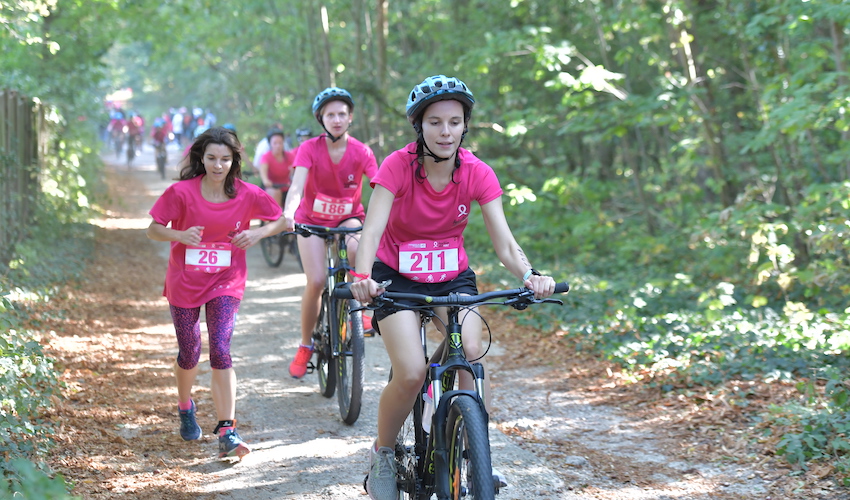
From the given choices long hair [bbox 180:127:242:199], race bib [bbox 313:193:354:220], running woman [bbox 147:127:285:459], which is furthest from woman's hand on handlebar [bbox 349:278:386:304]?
race bib [bbox 313:193:354:220]

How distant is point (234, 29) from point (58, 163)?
1258cm

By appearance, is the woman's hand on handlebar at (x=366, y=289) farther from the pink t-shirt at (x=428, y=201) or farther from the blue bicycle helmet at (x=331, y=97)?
the blue bicycle helmet at (x=331, y=97)

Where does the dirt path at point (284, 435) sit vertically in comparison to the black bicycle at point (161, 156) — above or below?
below

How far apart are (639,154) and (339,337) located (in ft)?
51.5

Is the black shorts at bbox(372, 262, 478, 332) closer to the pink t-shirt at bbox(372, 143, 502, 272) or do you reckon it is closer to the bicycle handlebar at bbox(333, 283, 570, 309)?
the pink t-shirt at bbox(372, 143, 502, 272)

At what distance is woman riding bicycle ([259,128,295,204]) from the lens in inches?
502

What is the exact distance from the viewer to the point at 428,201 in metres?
3.89

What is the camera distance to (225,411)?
5.22 meters

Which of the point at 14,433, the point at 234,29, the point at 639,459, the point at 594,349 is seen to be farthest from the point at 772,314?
the point at 234,29

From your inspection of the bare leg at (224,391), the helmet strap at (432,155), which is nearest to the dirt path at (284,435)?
the bare leg at (224,391)

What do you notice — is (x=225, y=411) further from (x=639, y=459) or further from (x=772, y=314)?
(x=772, y=314)

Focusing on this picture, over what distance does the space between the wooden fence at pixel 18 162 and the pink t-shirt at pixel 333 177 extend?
4.02 metres

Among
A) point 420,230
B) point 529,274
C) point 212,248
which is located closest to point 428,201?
point 420,230

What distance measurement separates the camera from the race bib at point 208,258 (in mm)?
5055
